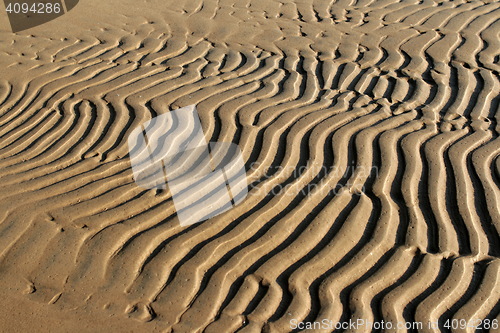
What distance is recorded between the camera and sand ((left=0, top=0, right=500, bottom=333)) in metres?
3.05

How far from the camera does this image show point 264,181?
3.87m

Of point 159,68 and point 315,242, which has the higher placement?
point 159,68

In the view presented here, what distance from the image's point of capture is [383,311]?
2.98 metres

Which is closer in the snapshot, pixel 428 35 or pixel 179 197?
pixel 179 197

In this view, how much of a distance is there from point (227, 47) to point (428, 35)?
2.39m

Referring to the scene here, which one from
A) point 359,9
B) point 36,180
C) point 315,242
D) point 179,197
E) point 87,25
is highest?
point 87,25

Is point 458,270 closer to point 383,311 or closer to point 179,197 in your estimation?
point 383,311

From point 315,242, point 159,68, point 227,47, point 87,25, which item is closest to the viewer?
point 315,242

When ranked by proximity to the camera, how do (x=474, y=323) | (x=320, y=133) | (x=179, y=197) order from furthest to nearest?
1. (x=320, y=133)
2. (x=179, y=197)
3. (x=474, y=323)

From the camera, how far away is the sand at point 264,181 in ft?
10.0

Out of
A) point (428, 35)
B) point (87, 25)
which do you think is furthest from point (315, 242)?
point (87, 25)

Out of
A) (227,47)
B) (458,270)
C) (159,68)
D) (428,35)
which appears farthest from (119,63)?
(458,270)

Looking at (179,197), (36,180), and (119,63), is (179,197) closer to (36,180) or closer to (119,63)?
(36,180)

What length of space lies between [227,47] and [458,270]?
12.5 feet
